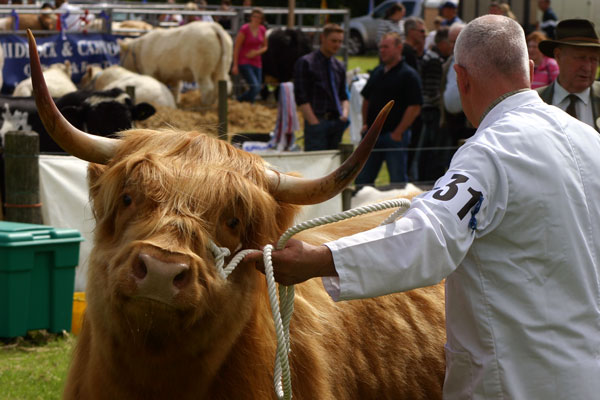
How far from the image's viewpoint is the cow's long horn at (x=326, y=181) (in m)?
2.72

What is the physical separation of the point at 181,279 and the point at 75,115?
8.49 metres

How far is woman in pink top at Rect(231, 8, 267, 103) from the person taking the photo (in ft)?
57.8

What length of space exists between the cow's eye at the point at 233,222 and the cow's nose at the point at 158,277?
0.42 metres

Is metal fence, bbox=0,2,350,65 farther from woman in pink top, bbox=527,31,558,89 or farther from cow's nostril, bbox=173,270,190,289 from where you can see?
cow's nostril, bbox=173,270,190,289

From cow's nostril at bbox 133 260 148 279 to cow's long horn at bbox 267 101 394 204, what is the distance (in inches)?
28.7

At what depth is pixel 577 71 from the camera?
584 centimetres

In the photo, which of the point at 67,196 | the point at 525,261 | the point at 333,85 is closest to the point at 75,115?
the point at 333,85

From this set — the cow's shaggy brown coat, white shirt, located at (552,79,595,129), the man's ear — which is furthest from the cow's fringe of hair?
white shirt, located at (552,79,595,129)

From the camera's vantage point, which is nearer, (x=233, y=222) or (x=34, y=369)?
(x=233, y=222)

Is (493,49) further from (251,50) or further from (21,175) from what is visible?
(251,50)

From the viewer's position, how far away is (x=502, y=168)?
263 cm

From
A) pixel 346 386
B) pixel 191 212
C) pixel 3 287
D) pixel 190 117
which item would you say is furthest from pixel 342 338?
pixel 190 117

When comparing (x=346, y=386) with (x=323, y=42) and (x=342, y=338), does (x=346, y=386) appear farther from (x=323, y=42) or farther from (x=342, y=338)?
(x=323, y=42)

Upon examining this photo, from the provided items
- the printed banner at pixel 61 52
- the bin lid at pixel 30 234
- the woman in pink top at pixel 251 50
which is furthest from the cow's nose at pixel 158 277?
the woman in pink top at pixel 251 50
